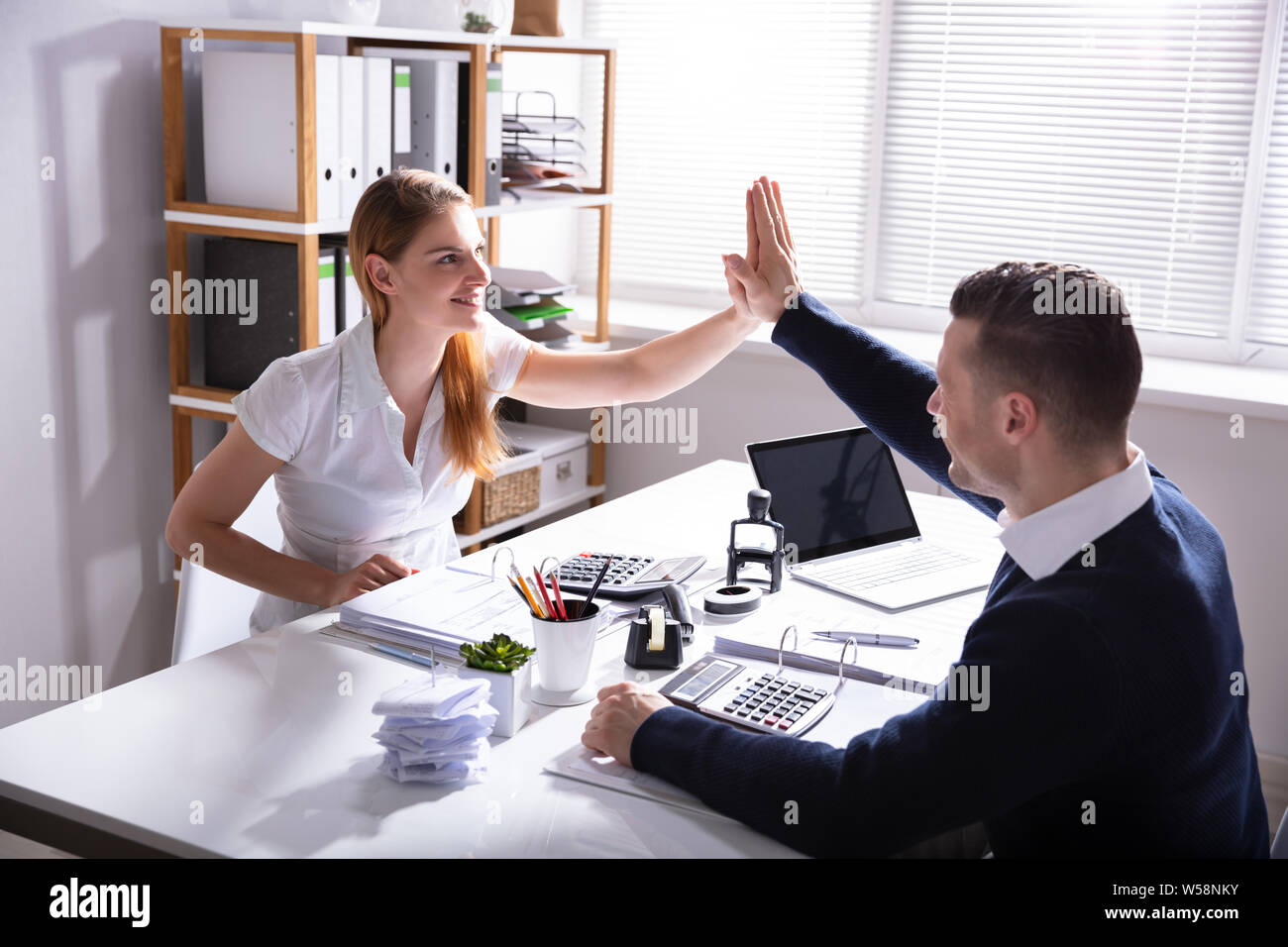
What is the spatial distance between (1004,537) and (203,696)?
3.13 ft

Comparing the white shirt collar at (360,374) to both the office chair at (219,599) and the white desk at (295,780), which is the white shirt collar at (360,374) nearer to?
the office chair at (219,599)

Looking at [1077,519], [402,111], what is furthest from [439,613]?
[402,111]

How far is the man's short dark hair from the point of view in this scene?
1.19 meters

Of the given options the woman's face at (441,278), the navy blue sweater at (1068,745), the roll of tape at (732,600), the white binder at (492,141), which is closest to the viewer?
the navy blue sweater at (1068,745)

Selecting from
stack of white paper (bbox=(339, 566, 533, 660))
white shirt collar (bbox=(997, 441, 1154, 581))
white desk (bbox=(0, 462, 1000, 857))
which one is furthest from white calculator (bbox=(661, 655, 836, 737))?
white shirt collar (bbox=(997, 441, 1154, 581))

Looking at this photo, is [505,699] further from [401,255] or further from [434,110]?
[434,110]

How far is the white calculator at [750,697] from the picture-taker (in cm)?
145

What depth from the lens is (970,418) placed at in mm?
1286

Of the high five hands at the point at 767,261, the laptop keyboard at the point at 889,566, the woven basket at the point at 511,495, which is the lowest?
the woven basket at the point at 511,495

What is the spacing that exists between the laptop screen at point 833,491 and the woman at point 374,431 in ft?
0.82

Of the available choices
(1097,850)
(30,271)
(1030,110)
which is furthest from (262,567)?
(1030,110)

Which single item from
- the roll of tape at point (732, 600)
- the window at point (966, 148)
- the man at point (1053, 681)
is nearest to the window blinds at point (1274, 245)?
the window at point (966, 148)

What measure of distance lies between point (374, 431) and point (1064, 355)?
123cm

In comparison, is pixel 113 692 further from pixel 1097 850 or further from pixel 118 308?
pixel 118 308
